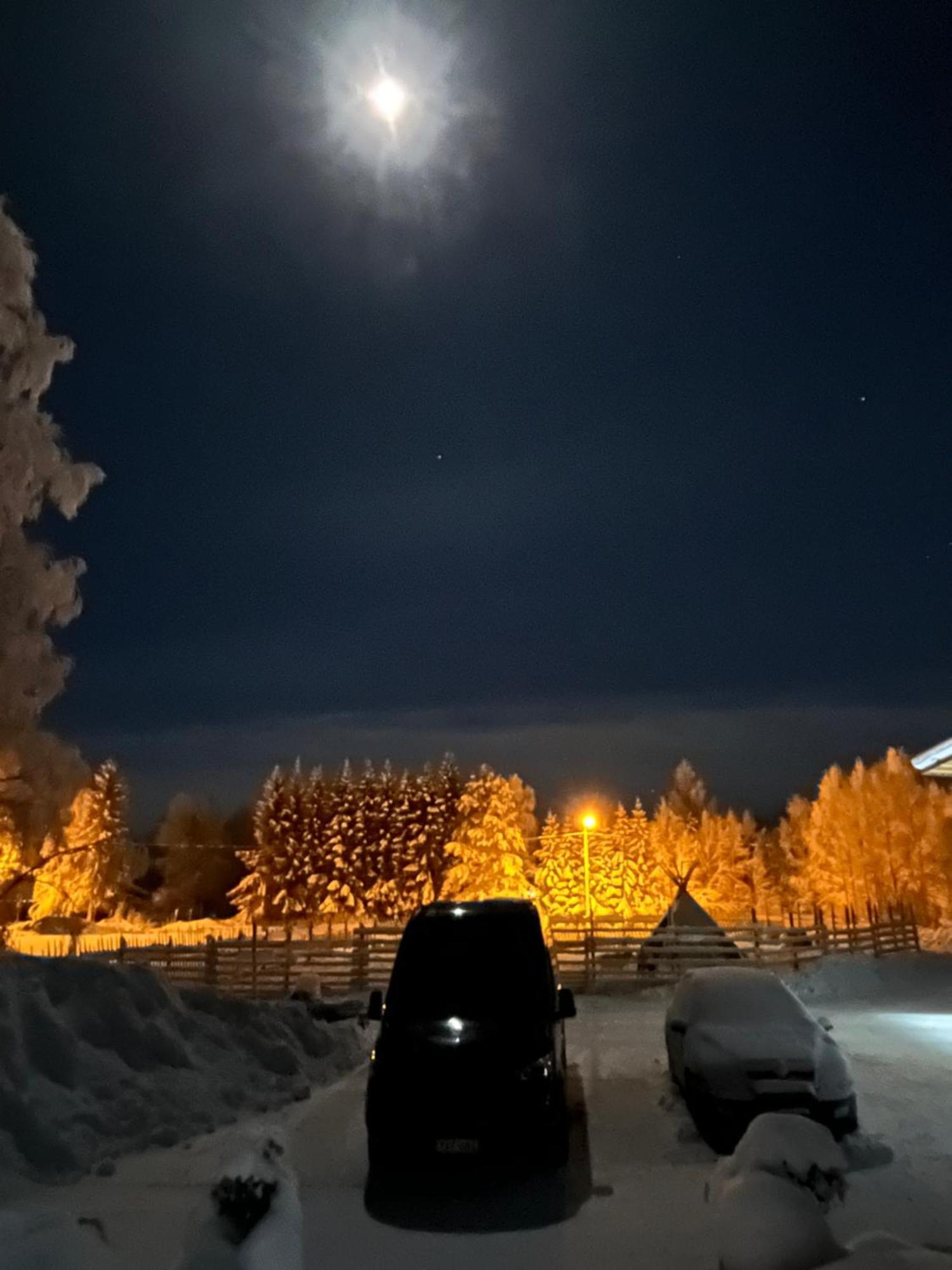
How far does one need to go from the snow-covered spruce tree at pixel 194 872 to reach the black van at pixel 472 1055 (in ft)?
261

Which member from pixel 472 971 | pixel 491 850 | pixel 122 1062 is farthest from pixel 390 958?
pixel 491 850

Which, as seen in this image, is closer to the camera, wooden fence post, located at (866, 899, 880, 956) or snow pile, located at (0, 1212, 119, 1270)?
snow pile, located at (0, 1212, 119, 1270)

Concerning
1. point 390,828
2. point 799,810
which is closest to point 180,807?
point 390,828

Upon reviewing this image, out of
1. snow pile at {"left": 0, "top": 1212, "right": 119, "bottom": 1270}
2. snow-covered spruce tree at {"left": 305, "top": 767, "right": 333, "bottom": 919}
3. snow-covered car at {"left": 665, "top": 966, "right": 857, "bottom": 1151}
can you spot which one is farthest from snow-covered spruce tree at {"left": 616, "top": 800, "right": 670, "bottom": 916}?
snow pile at {"left": 0, "top": 1212, "right": 119, "bottom": 1270}

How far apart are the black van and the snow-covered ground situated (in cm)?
47

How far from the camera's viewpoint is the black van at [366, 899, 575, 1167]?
821 cm

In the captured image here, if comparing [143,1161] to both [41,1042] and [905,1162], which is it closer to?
[41,1042]

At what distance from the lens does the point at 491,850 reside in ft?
192

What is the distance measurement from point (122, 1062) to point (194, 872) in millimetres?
86955

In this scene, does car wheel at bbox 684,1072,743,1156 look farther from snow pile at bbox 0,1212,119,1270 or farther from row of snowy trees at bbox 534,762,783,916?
row of snowy trees at bbox 534,762,783,916

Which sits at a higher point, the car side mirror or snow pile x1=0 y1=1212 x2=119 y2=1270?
the car side mirror

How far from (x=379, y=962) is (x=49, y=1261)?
2484 cm

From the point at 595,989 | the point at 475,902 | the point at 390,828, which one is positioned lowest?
the point at 595,989

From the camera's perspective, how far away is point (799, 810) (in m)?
95.6
